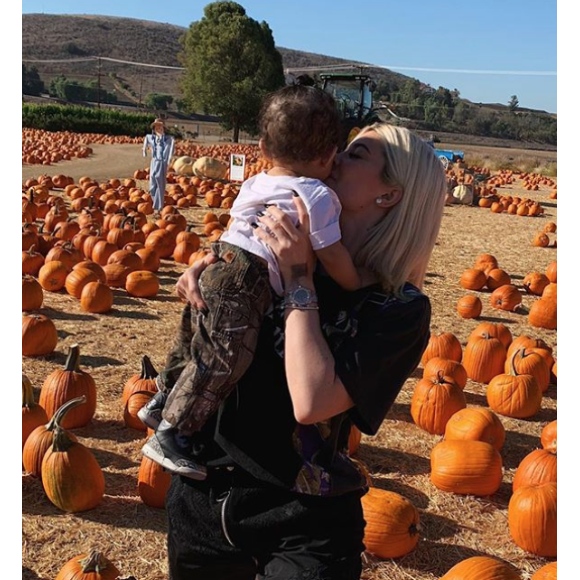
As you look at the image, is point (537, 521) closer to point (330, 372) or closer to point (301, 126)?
point (330, 372)

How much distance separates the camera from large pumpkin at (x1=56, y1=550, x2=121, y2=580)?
9.57ft

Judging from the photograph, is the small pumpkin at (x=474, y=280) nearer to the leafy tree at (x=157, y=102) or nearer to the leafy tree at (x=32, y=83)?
the leafy tree at (x=157, y=102)

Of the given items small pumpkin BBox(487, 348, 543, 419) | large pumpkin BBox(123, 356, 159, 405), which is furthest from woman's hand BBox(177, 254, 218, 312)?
small pumpkin BBox(487, 348, 543, 419)

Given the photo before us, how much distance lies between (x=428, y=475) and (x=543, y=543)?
966 mm

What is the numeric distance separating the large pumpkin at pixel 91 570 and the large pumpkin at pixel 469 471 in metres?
2.26

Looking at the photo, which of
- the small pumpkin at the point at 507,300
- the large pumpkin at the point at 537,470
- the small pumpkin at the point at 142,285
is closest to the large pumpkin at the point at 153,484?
the large pumpkin at the point at 537,470

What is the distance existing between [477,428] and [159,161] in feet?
33.6

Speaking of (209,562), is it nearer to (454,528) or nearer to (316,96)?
(316,96)

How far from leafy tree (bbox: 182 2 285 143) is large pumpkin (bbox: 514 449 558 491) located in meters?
52.2

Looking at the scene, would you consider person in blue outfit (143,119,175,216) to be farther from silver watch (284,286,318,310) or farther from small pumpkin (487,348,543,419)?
silver watch (284,286,318,310)

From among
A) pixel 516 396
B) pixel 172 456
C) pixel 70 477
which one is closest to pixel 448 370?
pixel 516 396

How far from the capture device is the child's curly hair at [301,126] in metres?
2.10

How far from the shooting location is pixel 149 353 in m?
6.51
